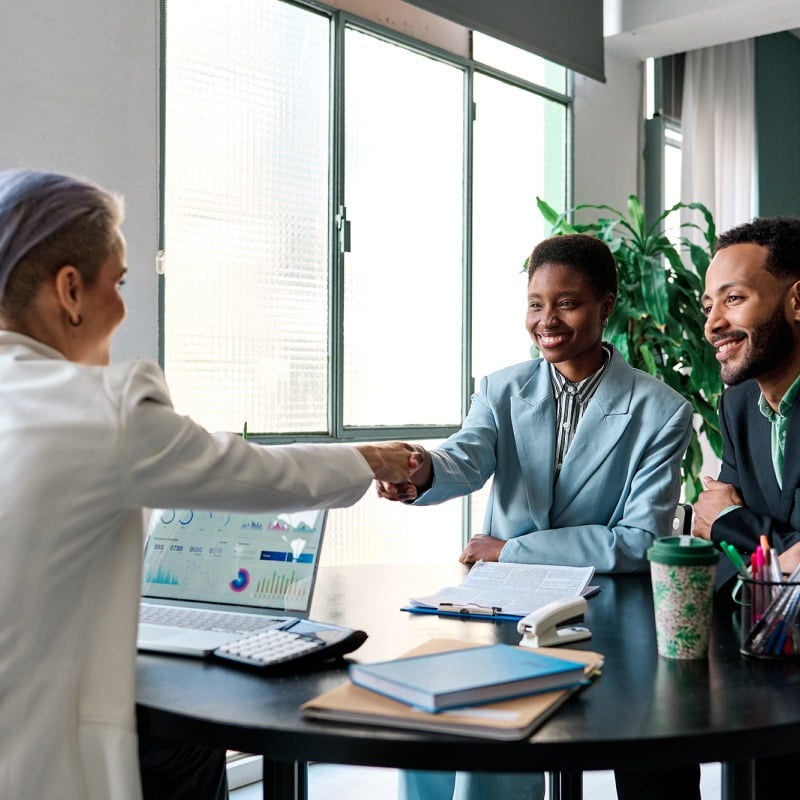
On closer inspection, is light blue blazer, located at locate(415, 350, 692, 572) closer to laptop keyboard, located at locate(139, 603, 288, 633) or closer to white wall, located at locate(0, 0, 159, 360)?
laptop keyboard, located at locate(139, 603, 288, 633)

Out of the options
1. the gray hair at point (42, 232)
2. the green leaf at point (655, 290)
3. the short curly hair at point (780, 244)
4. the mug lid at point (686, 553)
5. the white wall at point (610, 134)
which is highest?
the white wall at point (610, 134)

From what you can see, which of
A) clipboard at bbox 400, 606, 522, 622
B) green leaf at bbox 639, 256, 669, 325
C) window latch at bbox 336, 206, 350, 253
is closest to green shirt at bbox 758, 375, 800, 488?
clipboard at bbox 400, 606, 522, 622

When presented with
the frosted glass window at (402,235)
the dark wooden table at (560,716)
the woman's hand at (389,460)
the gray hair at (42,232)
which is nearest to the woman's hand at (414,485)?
the woman's hand at (389,460)

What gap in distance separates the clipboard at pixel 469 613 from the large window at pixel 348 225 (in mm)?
1610

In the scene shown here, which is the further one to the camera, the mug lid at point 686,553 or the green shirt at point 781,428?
the green shirt at point 781,428

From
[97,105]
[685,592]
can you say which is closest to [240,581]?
[685,592]

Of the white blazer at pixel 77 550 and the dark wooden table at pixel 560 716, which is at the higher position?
the white blazer at pixel 77 550

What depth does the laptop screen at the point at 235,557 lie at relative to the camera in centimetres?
152

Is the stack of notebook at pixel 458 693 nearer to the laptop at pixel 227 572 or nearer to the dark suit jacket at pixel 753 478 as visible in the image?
the laptop at pixel 227 572

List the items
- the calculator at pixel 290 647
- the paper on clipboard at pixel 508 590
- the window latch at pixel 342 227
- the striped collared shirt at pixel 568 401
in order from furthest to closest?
the window latch at pixel 342 227 → the striped collared shirt at pixel 568 401 → the paper on clipboard at pixel 508 590 → the calculator at pixel 290 647

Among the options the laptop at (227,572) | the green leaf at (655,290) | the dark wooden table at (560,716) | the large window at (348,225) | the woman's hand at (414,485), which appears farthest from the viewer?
the green leaf at (655,290)

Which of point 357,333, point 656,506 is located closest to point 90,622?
point 656,506

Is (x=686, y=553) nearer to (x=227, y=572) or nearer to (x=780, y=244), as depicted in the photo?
(x=227, y=572)

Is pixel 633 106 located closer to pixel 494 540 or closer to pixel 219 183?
pixel 219 183
